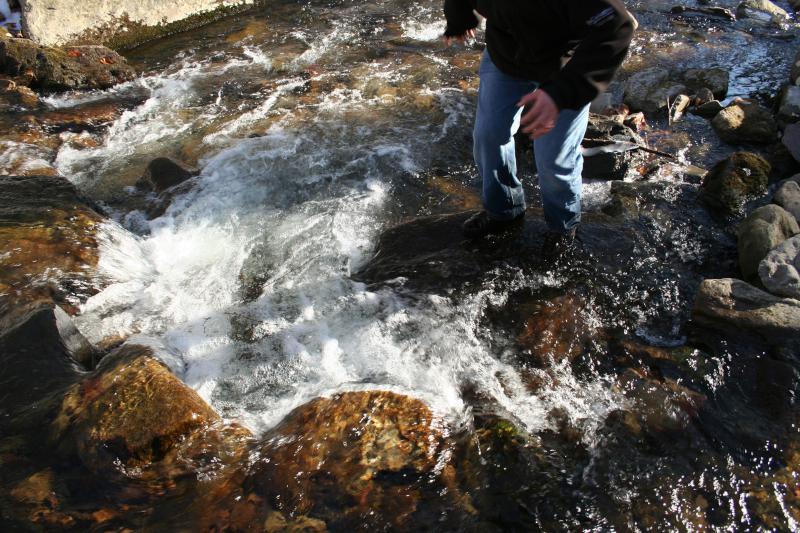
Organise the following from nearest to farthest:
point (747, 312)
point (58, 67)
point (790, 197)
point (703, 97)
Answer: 1. point (747, 312)
2. point (790, 197)
3. point (703, 97)
4. point (58, 67)

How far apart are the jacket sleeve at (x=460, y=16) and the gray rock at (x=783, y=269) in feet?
8.74

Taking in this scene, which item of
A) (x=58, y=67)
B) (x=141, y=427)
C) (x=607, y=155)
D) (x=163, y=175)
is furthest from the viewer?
(x=58, y=67)

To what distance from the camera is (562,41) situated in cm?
271

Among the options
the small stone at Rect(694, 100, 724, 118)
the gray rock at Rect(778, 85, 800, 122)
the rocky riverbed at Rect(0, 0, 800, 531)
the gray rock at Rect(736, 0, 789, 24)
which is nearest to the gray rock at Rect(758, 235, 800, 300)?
the rocky riverbed at Rect(0, 0, 800, 531)

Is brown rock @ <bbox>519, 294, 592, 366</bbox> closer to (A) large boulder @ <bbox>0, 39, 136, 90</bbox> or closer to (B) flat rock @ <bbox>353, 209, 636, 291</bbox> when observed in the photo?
(B) flat rock @ <bbox>353, 209, 636, 291</bbox>

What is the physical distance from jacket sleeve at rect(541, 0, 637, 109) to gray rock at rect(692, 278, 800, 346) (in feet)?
5.66

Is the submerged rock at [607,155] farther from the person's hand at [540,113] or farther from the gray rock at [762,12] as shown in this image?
the gray rock at [762,12]

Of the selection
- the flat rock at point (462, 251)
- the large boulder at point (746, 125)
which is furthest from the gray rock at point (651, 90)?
the flat rock at point (462, 251)

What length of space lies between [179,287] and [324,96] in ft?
11.6

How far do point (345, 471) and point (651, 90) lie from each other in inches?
241

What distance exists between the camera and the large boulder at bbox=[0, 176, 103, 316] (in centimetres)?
363

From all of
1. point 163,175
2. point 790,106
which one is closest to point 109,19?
point 163,175

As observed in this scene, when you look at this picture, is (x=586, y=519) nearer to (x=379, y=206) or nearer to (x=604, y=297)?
(x=604, y=297)

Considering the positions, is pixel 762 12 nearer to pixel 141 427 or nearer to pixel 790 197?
pixel 790 197
